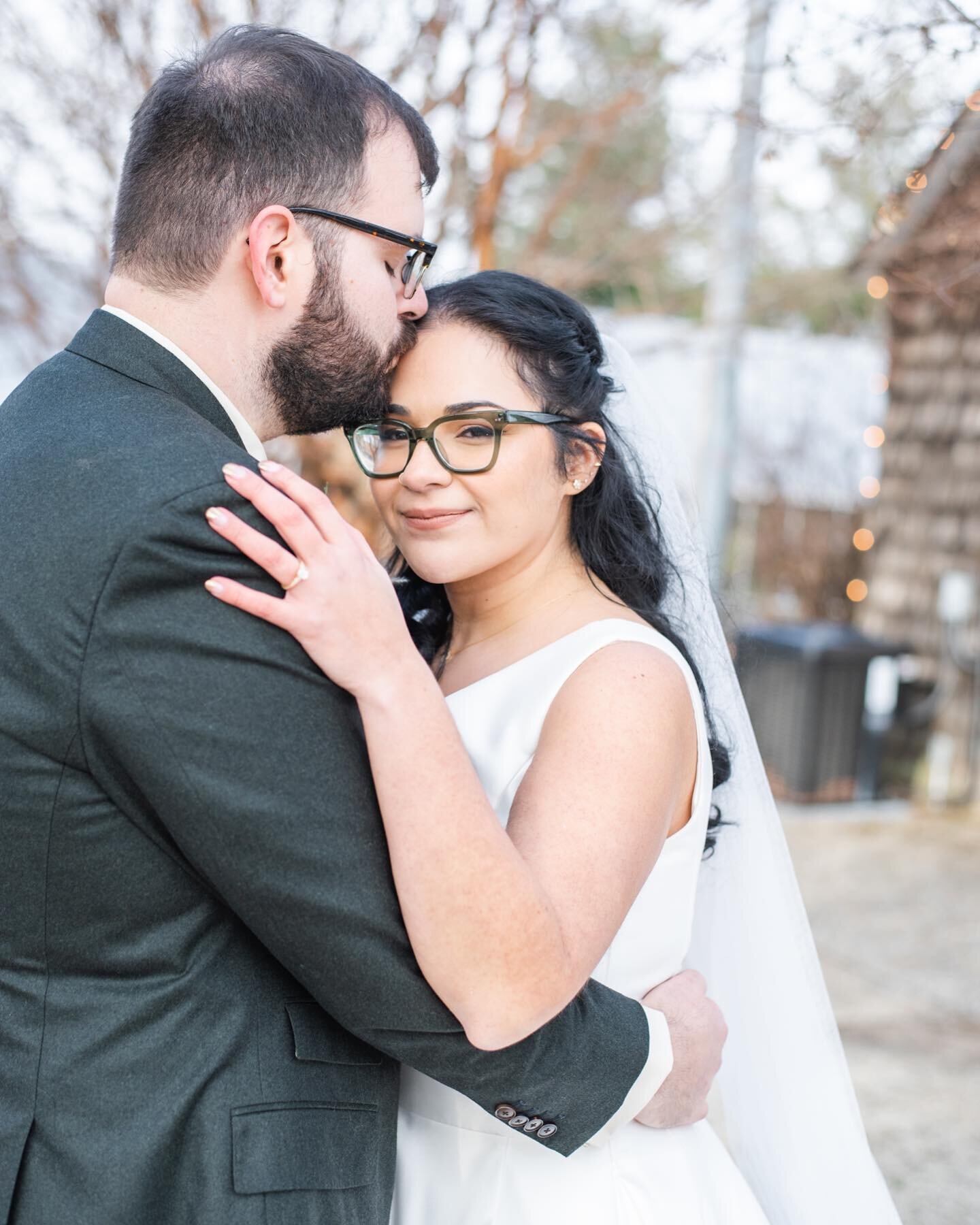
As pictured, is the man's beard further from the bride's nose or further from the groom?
the bride's nose

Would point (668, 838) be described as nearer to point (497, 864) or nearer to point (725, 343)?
point (497, 864)

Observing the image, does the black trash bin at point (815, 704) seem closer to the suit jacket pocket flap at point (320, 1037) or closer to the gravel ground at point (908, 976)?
the gravel ground at point (908, 976)

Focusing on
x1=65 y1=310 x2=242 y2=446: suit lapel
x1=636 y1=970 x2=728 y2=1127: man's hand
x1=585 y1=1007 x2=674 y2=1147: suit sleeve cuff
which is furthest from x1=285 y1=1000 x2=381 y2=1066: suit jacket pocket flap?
x1=65 y1=310 x2=242 y2=446: suit lapel

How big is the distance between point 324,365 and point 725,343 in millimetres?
4552

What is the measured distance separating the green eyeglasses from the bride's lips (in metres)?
0.08

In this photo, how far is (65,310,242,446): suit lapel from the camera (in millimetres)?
1560

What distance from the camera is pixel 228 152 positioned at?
1611mm

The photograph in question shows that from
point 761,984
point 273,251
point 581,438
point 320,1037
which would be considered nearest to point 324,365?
point 273,251

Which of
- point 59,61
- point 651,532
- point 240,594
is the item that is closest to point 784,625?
point 59,61

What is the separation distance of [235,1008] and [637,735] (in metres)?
0.64

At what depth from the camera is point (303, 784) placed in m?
1.35

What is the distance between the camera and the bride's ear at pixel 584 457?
7.07 ft

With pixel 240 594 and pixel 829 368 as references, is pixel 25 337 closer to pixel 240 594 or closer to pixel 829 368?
pixel 240 594

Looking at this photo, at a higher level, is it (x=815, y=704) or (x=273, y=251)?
(x=273, y=251)
